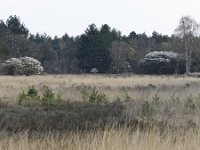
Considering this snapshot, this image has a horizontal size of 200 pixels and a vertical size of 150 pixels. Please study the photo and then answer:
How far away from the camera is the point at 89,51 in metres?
79.5

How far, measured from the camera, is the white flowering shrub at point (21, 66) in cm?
5409

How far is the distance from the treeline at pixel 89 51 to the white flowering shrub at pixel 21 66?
13.1m

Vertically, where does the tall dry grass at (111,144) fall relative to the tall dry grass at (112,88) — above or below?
below

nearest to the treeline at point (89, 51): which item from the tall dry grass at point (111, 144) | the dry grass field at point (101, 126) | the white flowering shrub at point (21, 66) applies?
the white flowering shrub at point (21, 66)

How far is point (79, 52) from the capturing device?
270 feet

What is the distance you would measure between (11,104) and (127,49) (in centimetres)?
6792

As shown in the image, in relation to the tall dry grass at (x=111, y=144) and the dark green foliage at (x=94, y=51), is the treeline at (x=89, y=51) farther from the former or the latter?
the tall dry grass at (x=111, y=144)

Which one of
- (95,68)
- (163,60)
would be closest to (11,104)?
(163,60)

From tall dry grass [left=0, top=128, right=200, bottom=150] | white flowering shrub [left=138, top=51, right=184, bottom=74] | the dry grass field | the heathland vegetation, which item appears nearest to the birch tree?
the heathland vegetation

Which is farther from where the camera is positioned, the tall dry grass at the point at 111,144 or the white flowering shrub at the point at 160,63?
the white flowering shrub at the point at 160,63

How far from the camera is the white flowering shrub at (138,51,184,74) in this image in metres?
62.5

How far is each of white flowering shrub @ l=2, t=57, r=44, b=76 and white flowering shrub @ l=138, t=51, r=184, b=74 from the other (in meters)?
16.1

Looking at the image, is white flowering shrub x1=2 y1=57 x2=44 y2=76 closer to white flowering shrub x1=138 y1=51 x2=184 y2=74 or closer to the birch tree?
white flowering shrub x1=138 y1=51 x2=184 y2=74

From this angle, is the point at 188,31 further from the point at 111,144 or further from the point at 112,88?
the point at 111,144
